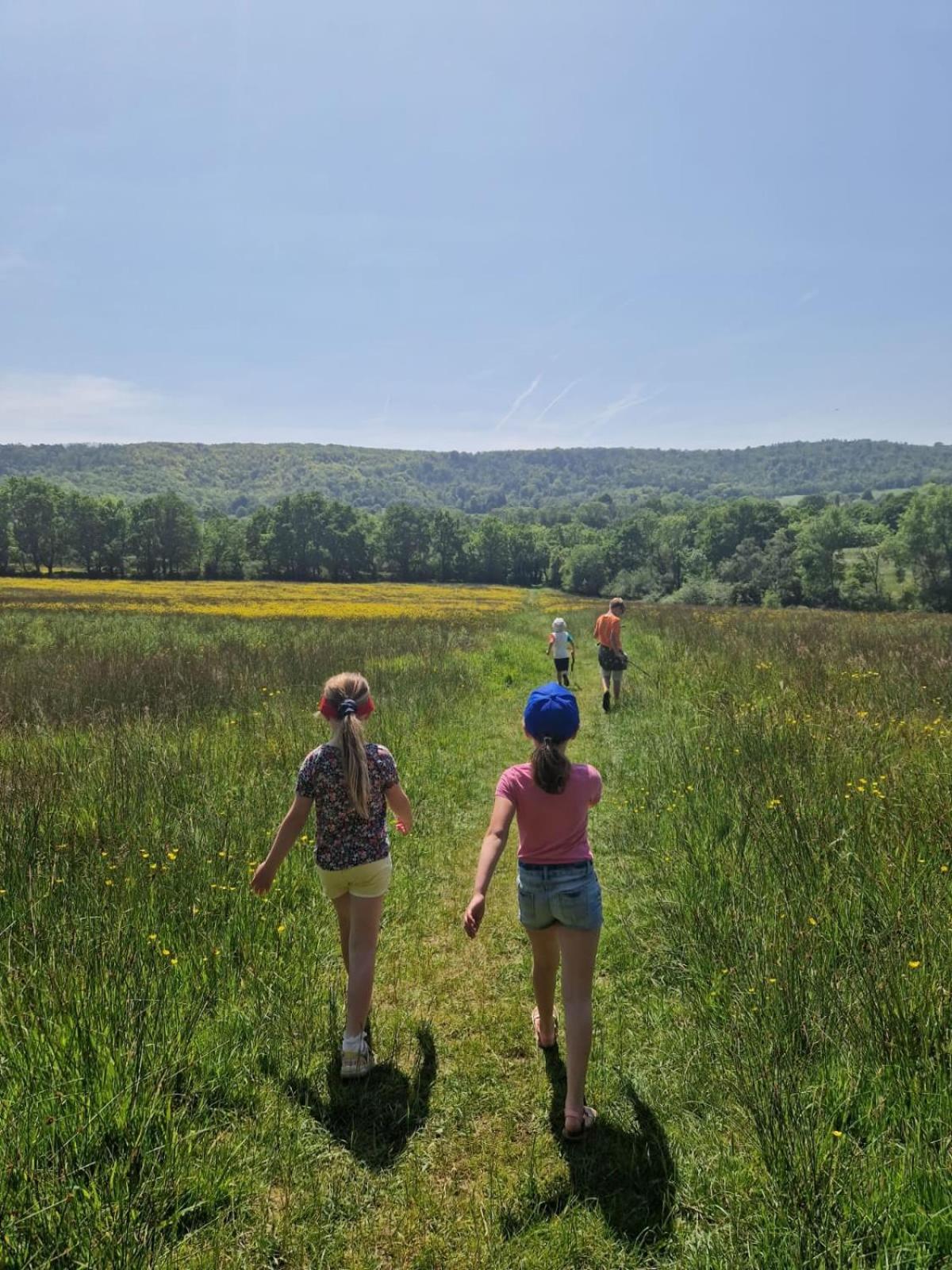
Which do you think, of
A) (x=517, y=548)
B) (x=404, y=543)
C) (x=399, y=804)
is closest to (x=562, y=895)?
(x=399, y=804)

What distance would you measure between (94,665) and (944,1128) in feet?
38.4

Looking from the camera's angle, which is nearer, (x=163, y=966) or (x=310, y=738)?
(x=163, y=966)

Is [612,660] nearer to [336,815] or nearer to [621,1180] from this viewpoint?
[336,815]

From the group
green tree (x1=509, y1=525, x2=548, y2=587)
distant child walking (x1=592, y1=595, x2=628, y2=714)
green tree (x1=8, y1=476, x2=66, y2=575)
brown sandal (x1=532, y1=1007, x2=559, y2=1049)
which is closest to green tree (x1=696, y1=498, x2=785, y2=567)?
green tree (x1=509, y1=525, x2=548, y2=587)

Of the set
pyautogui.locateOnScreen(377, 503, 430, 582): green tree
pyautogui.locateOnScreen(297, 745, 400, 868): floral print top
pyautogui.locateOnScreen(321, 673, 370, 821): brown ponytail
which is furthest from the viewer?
pyautogui.locateOnScreen(377, 503, 430, 582): green tree

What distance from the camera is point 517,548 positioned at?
9331 centimetres

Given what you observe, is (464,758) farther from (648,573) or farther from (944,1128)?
(648,573)

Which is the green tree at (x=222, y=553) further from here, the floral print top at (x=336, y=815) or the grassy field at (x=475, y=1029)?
the floral print top at (x=336, y=815)

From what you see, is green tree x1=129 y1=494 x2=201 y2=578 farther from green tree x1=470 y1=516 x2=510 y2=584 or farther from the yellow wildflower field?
green tree x1=470 y1=516 x2=510 y2=584

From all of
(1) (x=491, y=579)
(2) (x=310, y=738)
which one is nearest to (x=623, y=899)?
(2) (x=310, y=738)

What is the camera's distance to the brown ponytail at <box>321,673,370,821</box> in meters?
2.94

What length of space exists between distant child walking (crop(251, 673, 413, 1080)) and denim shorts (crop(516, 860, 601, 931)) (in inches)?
27.2

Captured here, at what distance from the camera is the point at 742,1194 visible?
2238mm

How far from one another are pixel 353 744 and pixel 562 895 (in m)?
1.18
